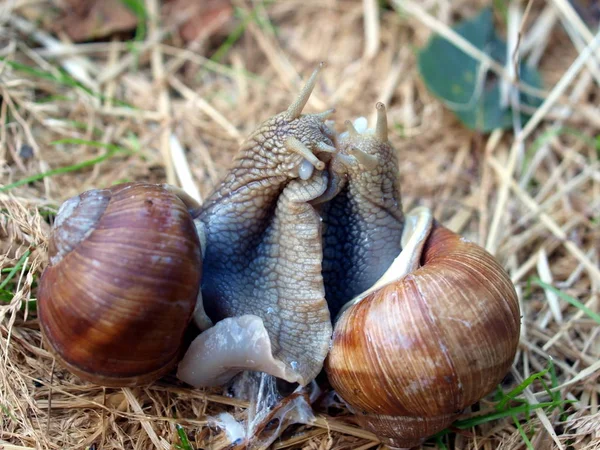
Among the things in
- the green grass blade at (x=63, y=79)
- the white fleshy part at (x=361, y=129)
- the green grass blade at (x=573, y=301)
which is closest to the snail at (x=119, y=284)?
the white fleshy part at (x=361, y=129)

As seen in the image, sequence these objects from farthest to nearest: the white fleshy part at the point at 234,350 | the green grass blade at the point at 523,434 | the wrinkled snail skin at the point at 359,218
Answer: the wrinkled snail skin at the point at 359,218 < the white fleshy part at the point at 234,350 < the green grass blade at the point at 523,434

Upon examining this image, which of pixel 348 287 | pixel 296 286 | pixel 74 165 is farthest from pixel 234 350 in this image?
pixel 74 165

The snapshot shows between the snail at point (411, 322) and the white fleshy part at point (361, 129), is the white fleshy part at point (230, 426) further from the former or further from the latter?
the white fleshy part at point (361, 129)

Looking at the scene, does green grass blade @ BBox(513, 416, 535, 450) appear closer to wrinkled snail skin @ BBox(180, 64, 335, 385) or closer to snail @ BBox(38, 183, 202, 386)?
wrinkled snail skin @ BBox(180, 64, 335, 385)

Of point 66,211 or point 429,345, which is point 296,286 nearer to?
point 429,345

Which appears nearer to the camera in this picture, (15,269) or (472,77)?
(15,269)

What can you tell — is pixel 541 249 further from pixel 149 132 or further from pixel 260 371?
pixel 149 132
